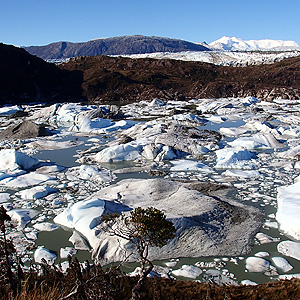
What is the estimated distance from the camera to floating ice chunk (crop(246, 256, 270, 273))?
20.1 feet

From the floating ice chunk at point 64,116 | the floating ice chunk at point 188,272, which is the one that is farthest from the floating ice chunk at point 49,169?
the floating ice chunk at point 64,116

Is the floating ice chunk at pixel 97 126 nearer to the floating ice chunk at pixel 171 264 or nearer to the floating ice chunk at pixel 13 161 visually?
the floating ice chunk at pixel 13 161

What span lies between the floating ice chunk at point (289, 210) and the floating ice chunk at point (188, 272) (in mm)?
2559

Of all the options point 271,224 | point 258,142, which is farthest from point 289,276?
point 258,142

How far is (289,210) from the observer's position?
8016 mm

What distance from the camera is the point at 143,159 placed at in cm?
1418

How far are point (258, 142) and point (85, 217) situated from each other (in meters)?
11.1

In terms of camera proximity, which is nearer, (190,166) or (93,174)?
(93,174)

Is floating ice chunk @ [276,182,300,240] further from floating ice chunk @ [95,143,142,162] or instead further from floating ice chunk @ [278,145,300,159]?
floating ice chunk @ [95,143,142,162]

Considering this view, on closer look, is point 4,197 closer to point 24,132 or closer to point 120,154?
point 120,154

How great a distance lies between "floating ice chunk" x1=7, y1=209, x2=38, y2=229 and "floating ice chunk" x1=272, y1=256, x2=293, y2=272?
580cm

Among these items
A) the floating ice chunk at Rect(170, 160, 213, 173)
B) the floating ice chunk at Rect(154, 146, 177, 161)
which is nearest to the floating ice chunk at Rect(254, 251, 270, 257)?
the floating ice chunk at Rect(170, 160, 213, 173)

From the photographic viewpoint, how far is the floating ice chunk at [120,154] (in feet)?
46.1

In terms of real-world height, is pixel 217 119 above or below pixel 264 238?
above
